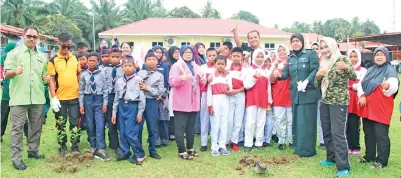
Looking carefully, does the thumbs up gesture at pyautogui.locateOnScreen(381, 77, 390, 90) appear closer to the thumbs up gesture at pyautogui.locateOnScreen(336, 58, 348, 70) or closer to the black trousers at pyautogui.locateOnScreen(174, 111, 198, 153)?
the thumbs up gesture at pyautogui.locateOnScreen(336, 58, 348, 70)

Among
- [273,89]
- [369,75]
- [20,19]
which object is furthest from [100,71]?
[20,19]

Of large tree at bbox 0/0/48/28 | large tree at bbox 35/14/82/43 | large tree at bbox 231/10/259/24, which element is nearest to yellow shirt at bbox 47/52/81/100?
large tree at bbox 35/14/82/43

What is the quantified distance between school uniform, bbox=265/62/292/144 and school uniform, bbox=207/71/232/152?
86 centimetres

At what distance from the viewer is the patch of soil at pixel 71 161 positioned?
503 centimetres

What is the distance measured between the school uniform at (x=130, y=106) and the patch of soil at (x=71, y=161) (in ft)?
2.13

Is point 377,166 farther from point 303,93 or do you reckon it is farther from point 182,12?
point 182,12

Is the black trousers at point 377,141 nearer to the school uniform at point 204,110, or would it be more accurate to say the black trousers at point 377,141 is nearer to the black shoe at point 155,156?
the school uniform at point 204,110

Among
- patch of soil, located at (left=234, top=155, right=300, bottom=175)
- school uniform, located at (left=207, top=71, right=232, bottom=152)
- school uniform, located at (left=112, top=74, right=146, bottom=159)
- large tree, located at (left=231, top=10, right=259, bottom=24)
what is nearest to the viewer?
patch of soil, located at (left=234, top=155, right=300, bottom=175)

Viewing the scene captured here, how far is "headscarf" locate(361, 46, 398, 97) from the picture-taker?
16.2 feet

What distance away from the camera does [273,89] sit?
20.6 feet

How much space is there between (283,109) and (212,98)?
49.8 inches

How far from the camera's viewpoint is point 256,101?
241 inches

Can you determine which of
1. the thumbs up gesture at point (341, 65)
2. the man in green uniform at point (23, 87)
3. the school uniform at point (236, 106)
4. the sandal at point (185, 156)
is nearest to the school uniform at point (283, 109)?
the school uniform at point (236, 106)

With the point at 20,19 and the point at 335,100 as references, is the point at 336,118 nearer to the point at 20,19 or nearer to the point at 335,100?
the point at 335,100
